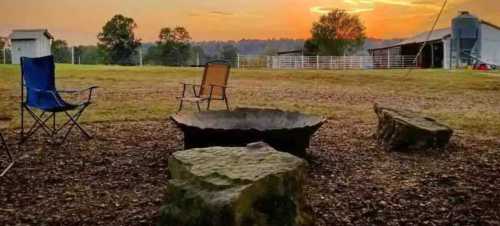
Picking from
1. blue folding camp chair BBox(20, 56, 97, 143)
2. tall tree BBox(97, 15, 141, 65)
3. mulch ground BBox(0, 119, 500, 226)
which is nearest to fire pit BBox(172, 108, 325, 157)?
mulch ground BBox(0, 119, 500, 226)

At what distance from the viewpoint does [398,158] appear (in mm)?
4777

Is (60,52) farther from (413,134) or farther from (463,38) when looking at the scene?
(413,134)

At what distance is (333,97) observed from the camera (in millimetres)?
11031

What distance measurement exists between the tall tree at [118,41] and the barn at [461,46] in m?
17.5

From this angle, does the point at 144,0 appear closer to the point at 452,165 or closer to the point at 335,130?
the point at 335,130

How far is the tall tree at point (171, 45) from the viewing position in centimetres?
3819

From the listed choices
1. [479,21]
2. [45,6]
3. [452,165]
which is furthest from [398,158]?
[479,21]

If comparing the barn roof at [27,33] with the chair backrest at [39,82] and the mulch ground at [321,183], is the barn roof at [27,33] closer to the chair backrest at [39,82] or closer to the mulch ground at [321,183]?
the chair backrest at [39,82]

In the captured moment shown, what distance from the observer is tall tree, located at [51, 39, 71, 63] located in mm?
31684

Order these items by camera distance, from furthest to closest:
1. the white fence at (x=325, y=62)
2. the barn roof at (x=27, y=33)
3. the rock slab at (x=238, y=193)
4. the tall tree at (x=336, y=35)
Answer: the tall tree at (x=336, y=35), the barn roof at (x=27, y=33), the white fence at (x=325, y=62), the rock slab at (x=238, y=193)

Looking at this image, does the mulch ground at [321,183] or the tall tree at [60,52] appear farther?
the tall tree at [60,52]

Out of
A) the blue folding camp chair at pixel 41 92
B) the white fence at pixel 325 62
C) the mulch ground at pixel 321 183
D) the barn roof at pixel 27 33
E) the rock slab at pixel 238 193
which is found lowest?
the mulch ground at pixel 321 183

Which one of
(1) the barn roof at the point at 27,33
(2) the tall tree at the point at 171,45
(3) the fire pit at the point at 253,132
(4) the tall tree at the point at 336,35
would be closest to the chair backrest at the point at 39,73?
(3) the fire pit at the point at 253,132

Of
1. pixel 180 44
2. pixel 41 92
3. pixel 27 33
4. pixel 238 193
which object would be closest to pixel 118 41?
pixel 180 44
